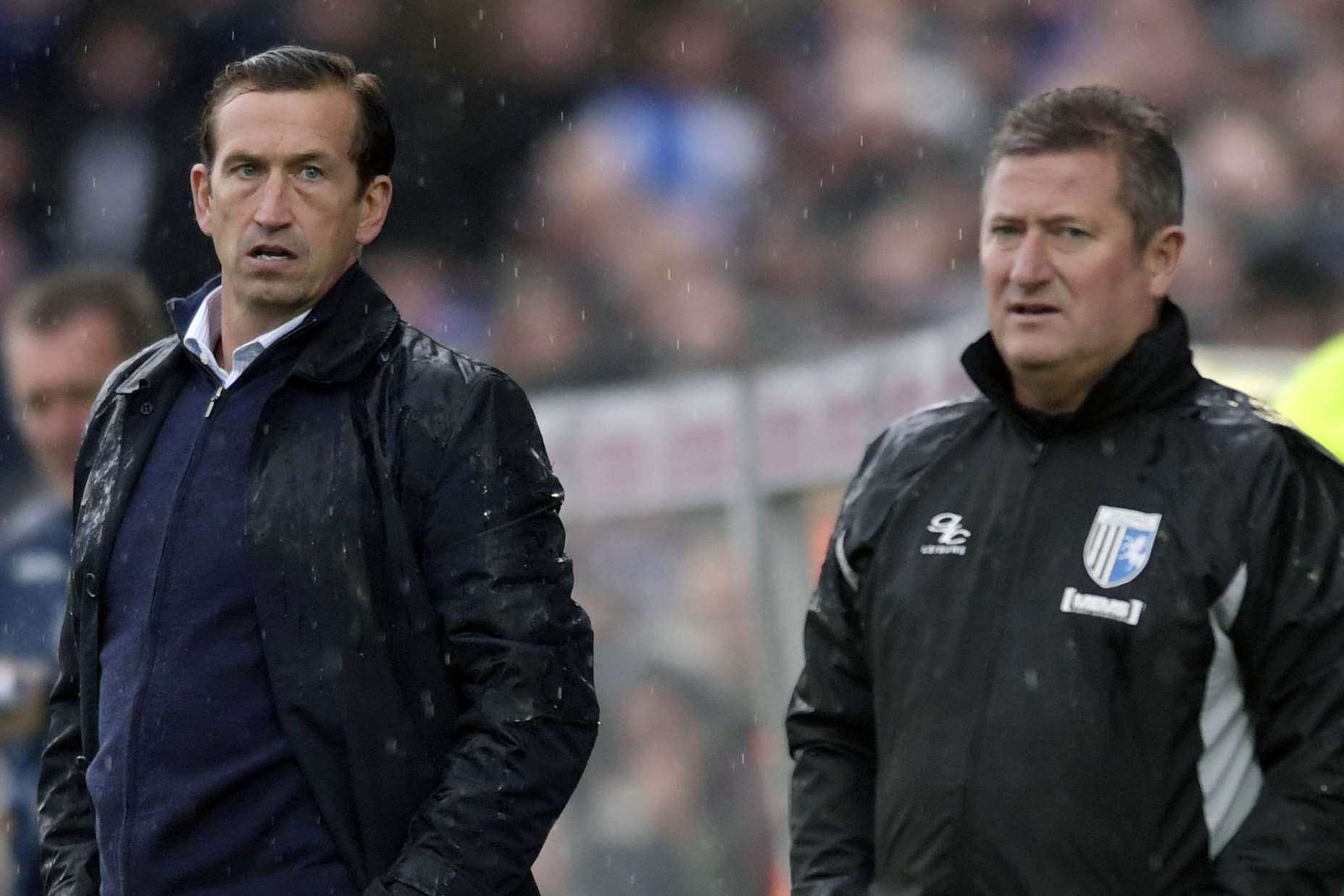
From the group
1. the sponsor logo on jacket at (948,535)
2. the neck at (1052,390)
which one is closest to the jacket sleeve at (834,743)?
the sponsor logo on jacket at (948,535)

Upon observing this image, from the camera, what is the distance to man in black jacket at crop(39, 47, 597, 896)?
2605mm

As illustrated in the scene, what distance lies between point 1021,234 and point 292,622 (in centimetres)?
98

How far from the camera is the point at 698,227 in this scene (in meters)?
5.95

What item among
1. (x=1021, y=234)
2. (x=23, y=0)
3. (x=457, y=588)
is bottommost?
(x=457, y=588)

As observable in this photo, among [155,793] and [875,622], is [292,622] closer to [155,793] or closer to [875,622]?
[155,793]

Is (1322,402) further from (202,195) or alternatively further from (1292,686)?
(202,195)

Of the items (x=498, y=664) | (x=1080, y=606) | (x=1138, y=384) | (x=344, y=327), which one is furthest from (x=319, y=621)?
(x=1138, y=384)

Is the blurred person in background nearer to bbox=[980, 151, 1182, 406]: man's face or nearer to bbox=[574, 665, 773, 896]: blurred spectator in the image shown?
bbox=[574, 665, 773, 896]: blurred spectator

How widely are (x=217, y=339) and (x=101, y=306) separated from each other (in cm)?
201

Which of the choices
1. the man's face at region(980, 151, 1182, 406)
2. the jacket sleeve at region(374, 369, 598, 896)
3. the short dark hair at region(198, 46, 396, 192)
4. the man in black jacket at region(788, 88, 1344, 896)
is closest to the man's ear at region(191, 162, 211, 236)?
the short dark hair at region(198, 46, 396, 192)

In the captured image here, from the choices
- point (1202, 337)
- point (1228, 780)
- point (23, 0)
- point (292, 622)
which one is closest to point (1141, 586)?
point (1228, 780)

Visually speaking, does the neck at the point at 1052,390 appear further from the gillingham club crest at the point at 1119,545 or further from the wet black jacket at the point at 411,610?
the wet black jacket at the point at 411,610

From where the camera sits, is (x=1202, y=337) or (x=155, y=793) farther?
(x=1202, y=337)

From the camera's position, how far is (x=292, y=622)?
2.62m
